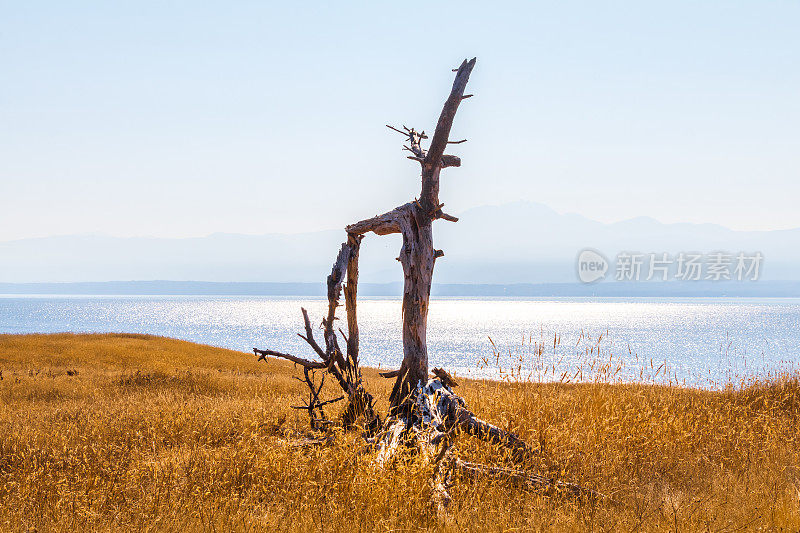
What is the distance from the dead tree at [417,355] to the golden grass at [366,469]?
0.83 feet

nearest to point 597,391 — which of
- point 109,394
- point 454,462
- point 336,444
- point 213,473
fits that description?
point 454,462

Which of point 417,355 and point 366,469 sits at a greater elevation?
point 417,355

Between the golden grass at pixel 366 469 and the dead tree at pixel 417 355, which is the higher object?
the dead tree at pixel 417 355

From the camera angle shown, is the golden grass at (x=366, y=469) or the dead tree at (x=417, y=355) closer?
the golden grass at (x=366, y=469)

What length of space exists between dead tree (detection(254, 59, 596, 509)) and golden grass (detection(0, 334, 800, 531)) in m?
0.25

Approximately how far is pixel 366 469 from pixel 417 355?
2273mm

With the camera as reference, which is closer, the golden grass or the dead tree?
the golden grass

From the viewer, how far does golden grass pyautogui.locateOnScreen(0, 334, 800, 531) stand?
14.7 ft

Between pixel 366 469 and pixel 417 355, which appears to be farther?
pixel 417 355

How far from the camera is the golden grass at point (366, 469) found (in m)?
4.48

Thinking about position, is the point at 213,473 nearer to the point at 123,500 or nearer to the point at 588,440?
the point at 123,500

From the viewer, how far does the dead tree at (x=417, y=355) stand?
5.82 m

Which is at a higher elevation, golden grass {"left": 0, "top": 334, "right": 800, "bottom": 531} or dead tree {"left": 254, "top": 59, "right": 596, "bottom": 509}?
dead tree {"left": 254, "top": 59, "right": 596, "bottom": 509}

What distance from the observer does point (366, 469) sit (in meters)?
4.86
